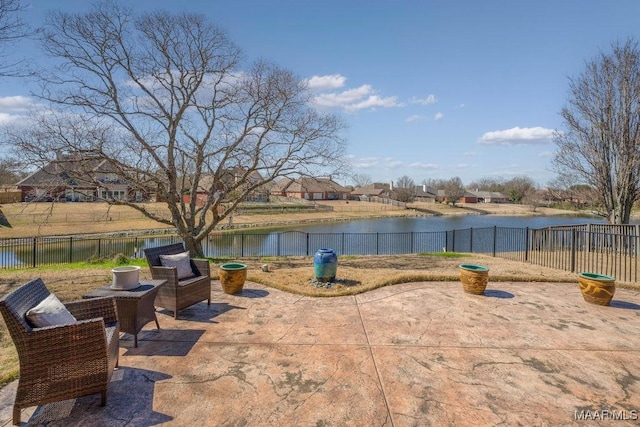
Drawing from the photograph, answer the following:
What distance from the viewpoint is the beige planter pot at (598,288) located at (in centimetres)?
507

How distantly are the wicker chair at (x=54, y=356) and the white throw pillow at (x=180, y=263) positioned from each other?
2200 millimetres

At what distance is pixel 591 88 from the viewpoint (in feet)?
43.2

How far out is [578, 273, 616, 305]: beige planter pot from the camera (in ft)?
16.6

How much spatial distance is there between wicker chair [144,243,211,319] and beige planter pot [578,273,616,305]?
5743 mm

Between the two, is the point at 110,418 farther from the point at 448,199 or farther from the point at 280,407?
the point at 448,199

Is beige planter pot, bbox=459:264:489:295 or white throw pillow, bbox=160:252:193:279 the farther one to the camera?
beige planter pot, bbox=459:264:489:295

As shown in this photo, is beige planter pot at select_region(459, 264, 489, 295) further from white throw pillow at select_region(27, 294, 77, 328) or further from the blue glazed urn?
white throw pillow at select_region(27, 294, 77, 328)

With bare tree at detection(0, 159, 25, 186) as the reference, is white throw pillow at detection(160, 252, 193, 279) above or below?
→ below

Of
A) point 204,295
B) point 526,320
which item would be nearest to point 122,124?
point 204,295

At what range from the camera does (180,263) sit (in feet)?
16.1

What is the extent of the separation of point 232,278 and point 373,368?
10.2 feet

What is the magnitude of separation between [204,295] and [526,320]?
14.5ft

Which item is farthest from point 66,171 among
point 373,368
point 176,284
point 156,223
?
point 156,223

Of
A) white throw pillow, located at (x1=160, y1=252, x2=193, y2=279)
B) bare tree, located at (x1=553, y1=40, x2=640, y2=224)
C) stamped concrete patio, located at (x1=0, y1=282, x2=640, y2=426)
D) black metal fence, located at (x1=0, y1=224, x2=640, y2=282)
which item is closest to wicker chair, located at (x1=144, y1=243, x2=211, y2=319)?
white throw pillow, located at (x1=160, y1=252, x2=193, y2=279)
